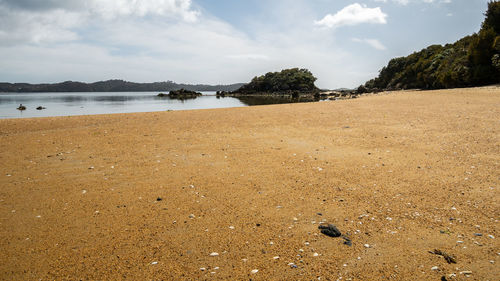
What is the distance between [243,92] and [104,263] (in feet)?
353

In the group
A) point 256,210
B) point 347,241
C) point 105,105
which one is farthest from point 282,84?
point 347,241

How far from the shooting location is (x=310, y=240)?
3.24 meters

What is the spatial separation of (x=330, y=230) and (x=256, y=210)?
1191 mm

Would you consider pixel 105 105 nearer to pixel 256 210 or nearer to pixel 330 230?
pixel 256 210

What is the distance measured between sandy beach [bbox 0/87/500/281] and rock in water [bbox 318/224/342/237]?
9 centimetres

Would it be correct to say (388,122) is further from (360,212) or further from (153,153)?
(153,153)

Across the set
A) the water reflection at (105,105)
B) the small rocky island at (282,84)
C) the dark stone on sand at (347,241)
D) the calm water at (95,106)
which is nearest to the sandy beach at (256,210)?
the dark stone on sand at (347,241)

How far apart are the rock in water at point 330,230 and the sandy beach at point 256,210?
9 centimetres

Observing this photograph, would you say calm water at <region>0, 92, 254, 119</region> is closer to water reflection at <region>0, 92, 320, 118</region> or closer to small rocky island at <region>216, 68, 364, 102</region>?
water reflection at <region>0, 92, 320, 118</region>

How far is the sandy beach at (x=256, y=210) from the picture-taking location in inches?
111

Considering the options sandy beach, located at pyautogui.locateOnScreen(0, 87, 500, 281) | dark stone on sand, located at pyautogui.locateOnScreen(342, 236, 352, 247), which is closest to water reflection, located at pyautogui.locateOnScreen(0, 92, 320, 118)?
sandy beach, located at pyautogui.locateOnScreen(0, 87, 500, 281)

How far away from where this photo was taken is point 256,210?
4035 millimetres

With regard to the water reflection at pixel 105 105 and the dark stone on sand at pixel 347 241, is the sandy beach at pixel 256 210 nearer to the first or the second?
the dark stone on sand at pixel 347 241

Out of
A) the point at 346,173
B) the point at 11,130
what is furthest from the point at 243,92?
the point at 346,173
